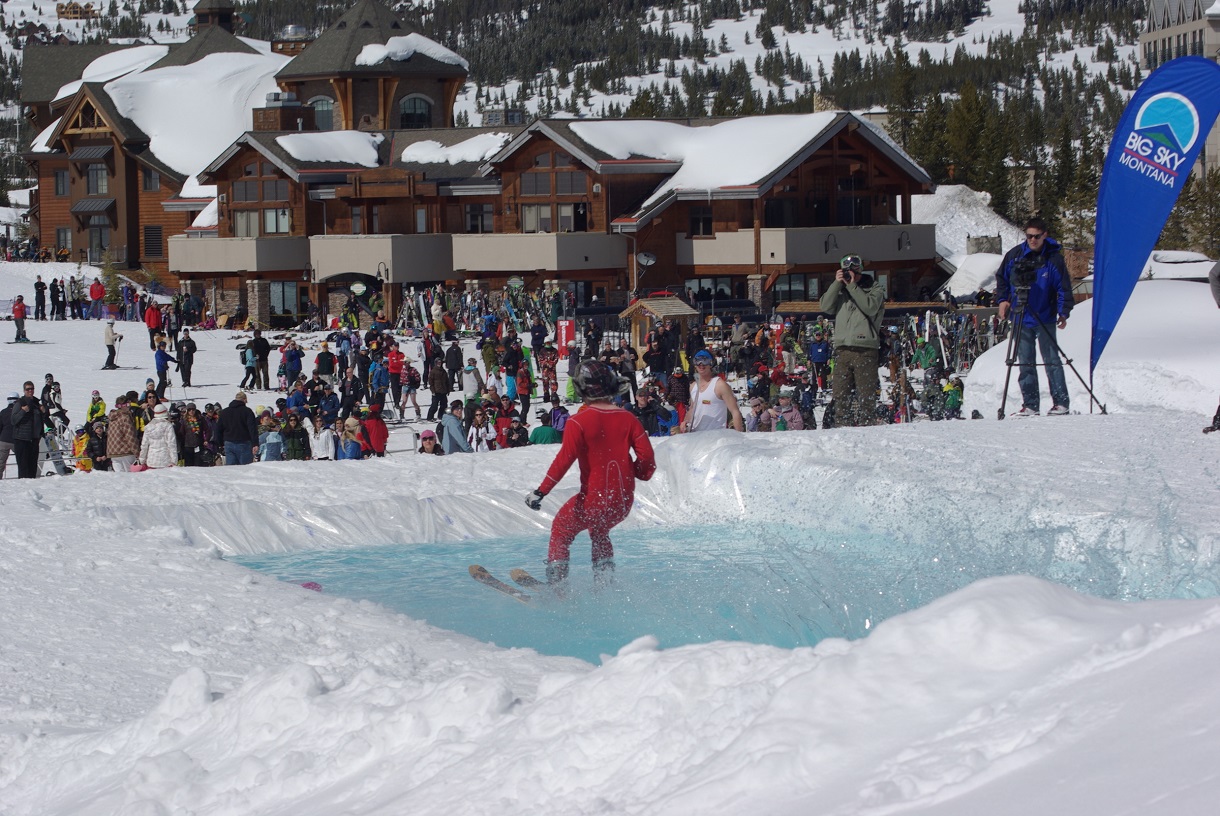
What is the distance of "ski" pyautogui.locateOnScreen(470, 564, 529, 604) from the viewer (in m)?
8.47

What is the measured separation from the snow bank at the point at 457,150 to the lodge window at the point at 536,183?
2617 mm

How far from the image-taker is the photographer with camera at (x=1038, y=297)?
12146mm

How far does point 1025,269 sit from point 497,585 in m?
5.76

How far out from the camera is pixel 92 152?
180 ft

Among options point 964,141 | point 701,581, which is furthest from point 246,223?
point 701,581

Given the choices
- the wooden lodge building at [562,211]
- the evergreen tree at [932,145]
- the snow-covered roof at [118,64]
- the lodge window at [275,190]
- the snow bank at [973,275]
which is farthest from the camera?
the snow-covered roof at [118,64]

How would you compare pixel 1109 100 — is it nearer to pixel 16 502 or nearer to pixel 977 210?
pixel 977 210

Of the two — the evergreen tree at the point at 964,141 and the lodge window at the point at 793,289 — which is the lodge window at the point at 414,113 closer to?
the lodge window at the point at 793,289

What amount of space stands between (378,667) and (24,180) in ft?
354

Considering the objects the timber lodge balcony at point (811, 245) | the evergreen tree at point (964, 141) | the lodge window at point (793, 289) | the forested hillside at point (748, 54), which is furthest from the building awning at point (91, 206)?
the forested hillside at point (748, 54)

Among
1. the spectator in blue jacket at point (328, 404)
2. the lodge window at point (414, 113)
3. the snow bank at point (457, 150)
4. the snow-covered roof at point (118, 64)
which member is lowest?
the spectator in blue jacket at point (328, 404)

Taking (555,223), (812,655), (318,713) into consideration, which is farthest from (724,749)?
(555,223)

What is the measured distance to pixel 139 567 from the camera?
29.3 ft

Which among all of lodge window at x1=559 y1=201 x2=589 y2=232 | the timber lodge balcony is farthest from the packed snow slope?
lodge window at x1=559 y1=201 x2=589 y2=232
